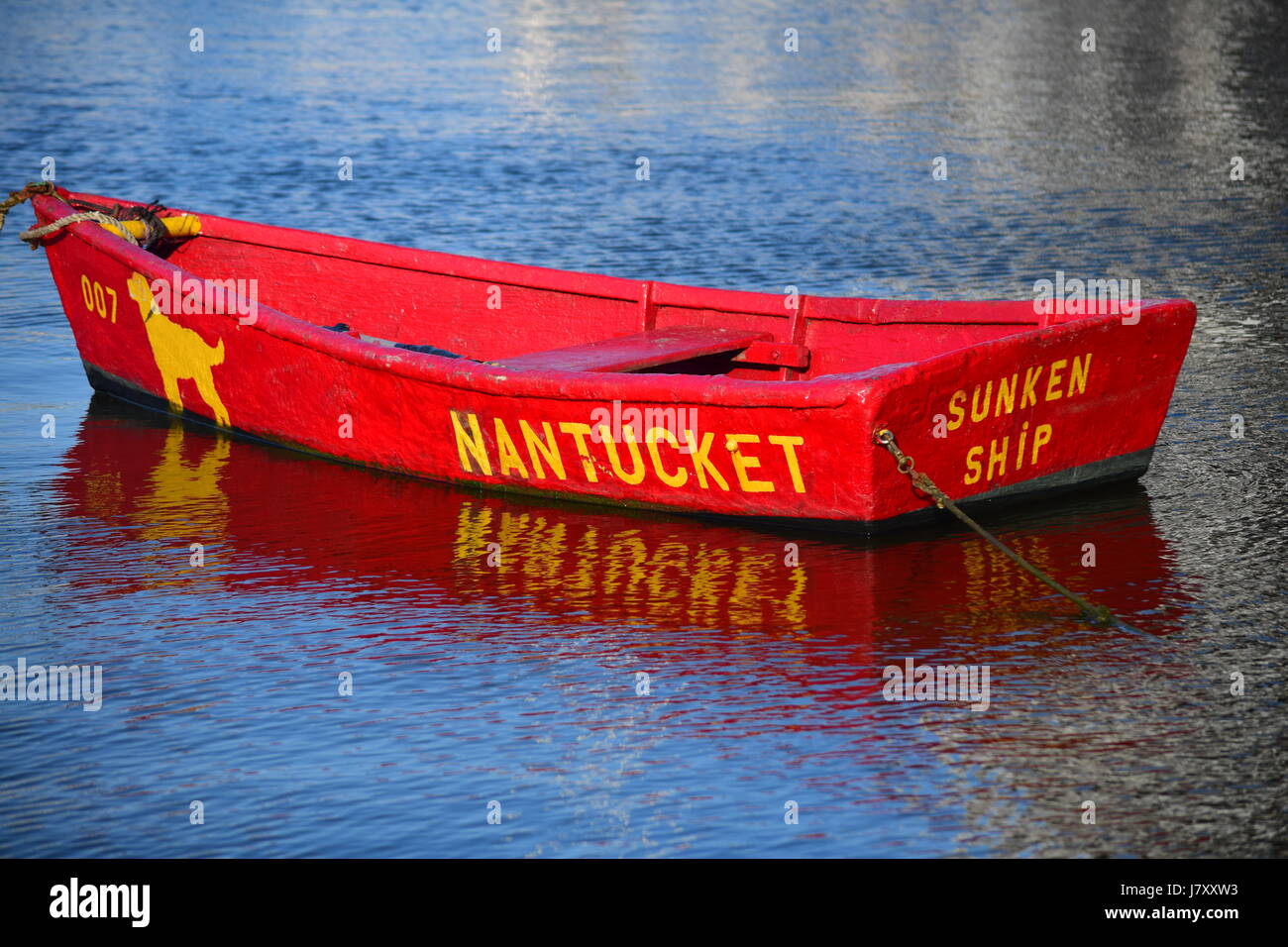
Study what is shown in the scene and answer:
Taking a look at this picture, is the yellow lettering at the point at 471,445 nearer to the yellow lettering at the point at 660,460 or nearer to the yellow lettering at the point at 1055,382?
the yellow lettering at the point at 660,460

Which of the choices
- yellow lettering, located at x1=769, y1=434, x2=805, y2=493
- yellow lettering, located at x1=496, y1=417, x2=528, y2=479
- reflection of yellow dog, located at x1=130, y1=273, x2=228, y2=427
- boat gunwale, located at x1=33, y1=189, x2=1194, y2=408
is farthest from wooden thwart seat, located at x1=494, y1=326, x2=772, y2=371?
reflection of yellow dog, located at x1=130, y1=273, x2=228, y2=427

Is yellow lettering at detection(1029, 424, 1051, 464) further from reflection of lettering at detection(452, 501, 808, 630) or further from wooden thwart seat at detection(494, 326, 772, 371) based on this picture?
wooden thwart seat at detection(494, 326, 772, 371)

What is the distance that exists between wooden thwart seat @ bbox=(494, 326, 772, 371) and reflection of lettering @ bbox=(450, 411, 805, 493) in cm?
41

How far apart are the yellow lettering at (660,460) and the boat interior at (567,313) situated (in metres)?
0.79

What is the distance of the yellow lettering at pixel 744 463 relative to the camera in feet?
25.3

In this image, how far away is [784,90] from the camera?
80.8 feet

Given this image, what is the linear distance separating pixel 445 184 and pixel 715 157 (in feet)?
9.87

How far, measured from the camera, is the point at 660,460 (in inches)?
316

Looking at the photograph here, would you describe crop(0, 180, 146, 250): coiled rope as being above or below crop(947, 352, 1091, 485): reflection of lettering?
above

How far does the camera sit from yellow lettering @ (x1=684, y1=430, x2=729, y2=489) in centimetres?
782

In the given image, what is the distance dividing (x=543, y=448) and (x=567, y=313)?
1959mm

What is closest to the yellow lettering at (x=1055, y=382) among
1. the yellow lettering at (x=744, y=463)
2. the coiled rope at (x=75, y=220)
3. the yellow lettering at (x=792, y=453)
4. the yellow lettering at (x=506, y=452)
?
the yellow lettering at (x=792, y=453)

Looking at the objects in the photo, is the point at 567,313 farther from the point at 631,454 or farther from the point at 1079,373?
the point at 1079,373

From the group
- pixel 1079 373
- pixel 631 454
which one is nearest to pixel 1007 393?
pixel 1079 373
